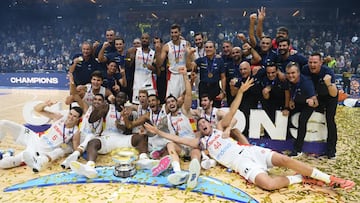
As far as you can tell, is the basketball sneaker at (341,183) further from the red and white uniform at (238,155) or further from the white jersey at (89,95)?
the white jersey at (89,95)

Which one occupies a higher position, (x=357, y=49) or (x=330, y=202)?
(x=357, y=49)

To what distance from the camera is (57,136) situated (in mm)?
5066

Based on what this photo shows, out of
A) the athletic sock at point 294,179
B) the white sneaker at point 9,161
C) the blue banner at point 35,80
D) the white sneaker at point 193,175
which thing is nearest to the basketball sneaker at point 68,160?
the white sneaker at point 9,161

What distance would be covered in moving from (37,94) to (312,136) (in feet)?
36.4

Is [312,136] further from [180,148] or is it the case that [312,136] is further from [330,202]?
[180,148]

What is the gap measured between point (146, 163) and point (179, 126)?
86 cm

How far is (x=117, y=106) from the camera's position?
5527 millimetres

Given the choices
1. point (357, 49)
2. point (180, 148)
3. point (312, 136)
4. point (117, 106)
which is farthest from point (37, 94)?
point (357, 49)

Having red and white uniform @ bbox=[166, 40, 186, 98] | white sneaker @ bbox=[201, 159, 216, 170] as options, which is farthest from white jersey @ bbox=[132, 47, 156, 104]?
white sneaker @ bbox=[201, 159, 216, 170]

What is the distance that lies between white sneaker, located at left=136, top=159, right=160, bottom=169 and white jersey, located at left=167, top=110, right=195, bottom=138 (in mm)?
735

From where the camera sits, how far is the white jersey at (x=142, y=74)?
245 inches

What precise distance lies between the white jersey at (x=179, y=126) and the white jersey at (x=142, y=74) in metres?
1.34

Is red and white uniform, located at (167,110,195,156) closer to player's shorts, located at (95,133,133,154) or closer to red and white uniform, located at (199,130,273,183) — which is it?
red and white uniform, located at (199,130,273,183)

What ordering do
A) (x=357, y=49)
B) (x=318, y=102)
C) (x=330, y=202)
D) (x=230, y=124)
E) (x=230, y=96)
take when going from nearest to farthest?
1. (x=330, y=202)
2. (x=230, y=124)
3. (x=318, y=102)
4. (x=230, y=96)
5. (x=357, y=49)
